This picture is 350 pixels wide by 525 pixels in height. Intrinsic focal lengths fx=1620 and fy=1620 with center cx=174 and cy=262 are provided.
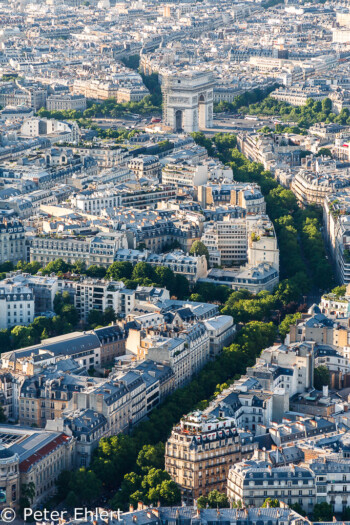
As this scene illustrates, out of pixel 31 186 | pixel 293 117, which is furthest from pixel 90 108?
pixel 31 186

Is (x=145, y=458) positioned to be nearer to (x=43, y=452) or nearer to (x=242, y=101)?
(x=43, y=452)

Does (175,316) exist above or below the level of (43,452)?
above

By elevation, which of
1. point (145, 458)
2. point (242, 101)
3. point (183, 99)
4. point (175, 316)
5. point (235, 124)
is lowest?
point (145, 458)

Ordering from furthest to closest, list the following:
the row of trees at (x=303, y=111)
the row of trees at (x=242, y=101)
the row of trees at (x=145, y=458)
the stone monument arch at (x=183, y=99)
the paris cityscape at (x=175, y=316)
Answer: the row of trees at (x=242, y=101) < the row of trees at (x=303, y=111) < the stone monument arch at (x=183, y=99) < the paris cityscape at (x=175, y=316) < the row of trees at (x=145, y=458)

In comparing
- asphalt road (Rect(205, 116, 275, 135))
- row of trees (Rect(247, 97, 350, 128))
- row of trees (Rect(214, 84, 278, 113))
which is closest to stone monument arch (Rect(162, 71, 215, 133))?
asphalt road (Rect(205, 116, 275, 135))

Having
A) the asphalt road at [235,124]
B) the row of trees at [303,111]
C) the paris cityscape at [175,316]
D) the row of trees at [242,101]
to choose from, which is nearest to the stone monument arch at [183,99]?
the paris cityscape at [175,316]

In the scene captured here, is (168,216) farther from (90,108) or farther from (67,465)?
(90,108)

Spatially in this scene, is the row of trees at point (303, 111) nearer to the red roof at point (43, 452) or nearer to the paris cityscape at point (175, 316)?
the paris cityscape at point (175, 316)

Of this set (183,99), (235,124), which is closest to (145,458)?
(183,99)
